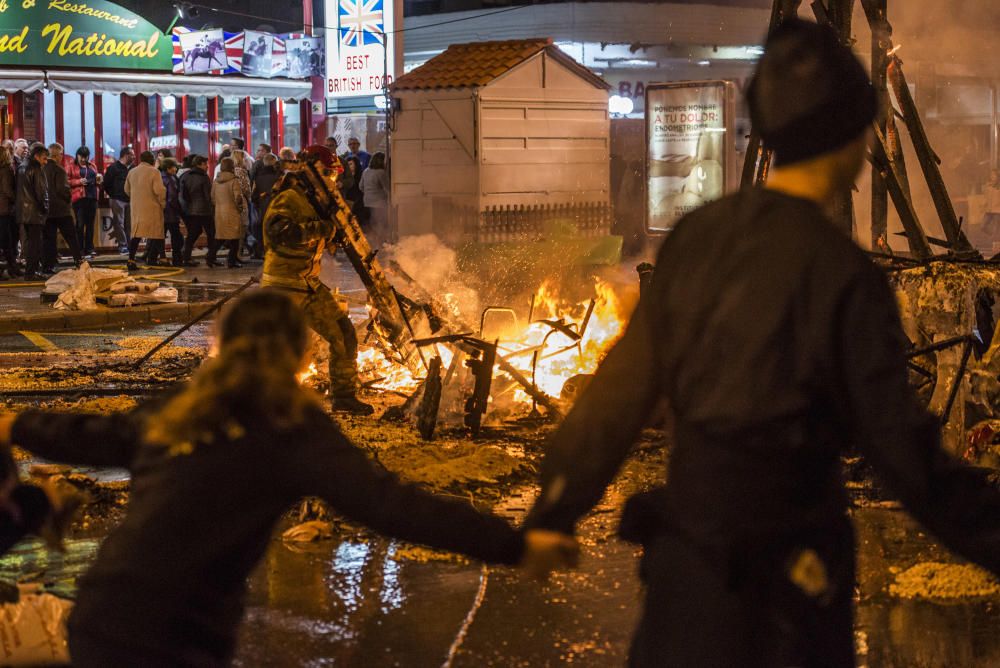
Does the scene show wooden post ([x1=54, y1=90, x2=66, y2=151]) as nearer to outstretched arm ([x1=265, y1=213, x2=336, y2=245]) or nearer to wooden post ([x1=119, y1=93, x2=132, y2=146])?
wooden post ([x1=119, y1=93, x2=132, y2=146])

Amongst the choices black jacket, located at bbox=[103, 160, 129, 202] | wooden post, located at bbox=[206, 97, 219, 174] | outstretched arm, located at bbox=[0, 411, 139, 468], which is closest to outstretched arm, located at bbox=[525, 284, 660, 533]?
outstretched arm, located at bbox=[0, 411, 139, 468]

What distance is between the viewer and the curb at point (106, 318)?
14.1m

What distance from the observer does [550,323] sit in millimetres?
8742

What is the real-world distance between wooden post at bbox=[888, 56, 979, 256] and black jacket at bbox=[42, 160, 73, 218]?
12622mm

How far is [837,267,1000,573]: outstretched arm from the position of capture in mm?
2275

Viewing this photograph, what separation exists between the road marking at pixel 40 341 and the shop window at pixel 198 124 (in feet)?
47.2

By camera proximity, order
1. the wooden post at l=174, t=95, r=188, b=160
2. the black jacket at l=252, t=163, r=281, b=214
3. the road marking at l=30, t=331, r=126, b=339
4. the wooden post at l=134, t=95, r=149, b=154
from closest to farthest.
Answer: the road marking at l=30, t=331, r=126, b=339 < the black jacket at l=252, t=163, r=281, b=214 < the wooden post at l=134, t=95, r=149, b=154 < the wooden post at l=174, t=95, r=188, b=160

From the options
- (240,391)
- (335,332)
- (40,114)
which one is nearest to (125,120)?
(40,114)

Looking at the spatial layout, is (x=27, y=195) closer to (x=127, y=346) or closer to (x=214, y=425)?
(x=127, y=346)

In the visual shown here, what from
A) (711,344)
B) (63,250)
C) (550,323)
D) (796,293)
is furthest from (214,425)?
(63,250)

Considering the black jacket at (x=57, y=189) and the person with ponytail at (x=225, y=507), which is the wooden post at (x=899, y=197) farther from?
the black jacket at (x=57, y=189)

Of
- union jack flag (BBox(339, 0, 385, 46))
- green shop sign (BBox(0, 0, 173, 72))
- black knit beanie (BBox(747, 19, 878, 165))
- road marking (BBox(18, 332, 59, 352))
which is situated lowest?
road marking (BBox(18, 332, 59, 352))

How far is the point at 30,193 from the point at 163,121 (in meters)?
10.1

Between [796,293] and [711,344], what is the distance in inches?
6.9
